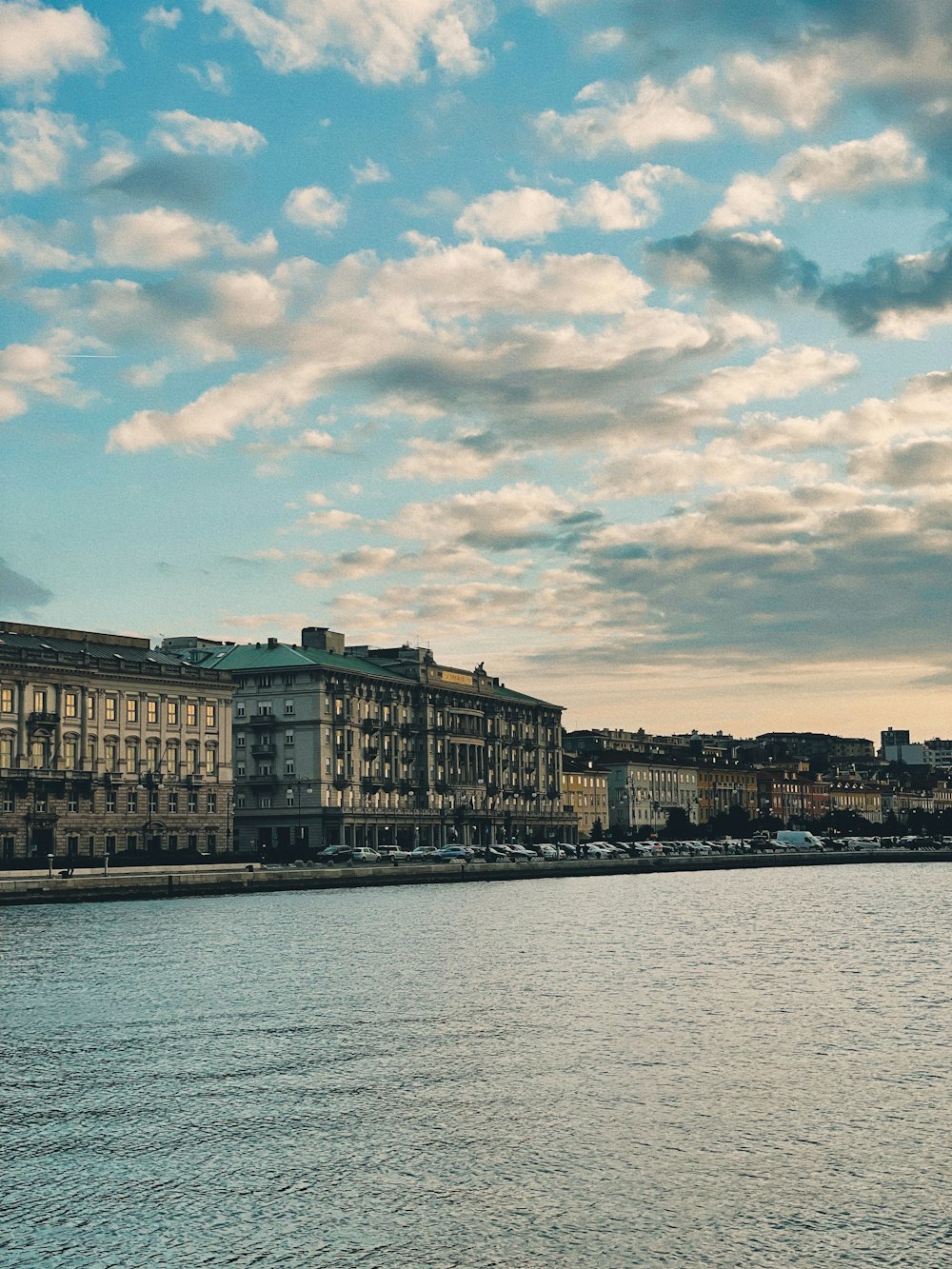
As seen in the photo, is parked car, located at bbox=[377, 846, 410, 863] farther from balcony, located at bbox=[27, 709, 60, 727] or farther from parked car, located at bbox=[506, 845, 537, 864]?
balcony, located at bbox=[27, 709, 60, 727]

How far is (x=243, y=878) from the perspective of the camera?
106 metres

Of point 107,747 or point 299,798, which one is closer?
point 107,747

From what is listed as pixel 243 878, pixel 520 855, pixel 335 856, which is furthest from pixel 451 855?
pixel 243 878

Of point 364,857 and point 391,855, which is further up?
point 391,855

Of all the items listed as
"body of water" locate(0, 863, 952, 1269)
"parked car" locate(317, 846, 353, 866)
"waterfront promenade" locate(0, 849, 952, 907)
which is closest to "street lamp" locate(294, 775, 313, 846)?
"parked car" locate(317, 846, 353, 866)

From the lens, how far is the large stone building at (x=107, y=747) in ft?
403

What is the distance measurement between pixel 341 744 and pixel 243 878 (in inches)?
2414

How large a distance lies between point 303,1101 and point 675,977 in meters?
25.0

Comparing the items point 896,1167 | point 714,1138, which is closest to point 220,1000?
point 714,1138

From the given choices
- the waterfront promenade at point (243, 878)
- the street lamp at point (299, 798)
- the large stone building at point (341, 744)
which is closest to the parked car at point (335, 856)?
the waterfront promenade at point (243, 878)

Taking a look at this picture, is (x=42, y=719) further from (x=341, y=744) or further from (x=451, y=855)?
(x=341, y=744)

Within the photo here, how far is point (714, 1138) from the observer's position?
27.8 meters

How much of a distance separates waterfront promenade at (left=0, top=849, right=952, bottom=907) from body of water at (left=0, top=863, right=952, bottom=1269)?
27095mm

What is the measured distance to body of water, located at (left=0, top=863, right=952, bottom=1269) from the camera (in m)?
21.9
